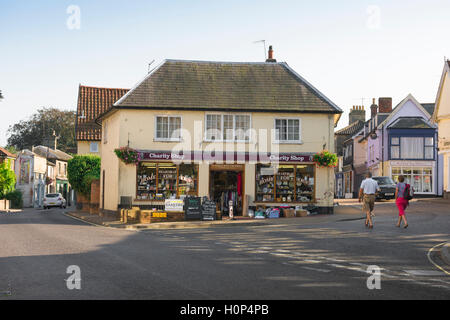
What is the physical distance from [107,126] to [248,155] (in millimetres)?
8972

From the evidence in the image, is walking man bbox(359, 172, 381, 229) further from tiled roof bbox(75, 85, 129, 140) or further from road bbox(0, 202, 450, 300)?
tiled roof bbox(75, 85, 129, 140)

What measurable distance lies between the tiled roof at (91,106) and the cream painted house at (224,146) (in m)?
17.2

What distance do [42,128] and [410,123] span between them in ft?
166

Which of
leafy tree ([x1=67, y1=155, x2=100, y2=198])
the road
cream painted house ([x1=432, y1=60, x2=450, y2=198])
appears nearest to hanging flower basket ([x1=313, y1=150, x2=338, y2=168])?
the road

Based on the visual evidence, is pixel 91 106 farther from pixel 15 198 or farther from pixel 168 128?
pixel 168 128

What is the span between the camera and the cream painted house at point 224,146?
28.0m

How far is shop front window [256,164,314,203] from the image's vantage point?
2833 centimetres

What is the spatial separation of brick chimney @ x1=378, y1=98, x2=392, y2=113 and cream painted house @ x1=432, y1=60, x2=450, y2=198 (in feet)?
43.5

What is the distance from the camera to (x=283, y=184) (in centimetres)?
2838

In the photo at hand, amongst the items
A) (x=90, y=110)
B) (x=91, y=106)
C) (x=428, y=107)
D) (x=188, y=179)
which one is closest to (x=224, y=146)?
(x=188, y=179)

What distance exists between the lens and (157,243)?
15.7m

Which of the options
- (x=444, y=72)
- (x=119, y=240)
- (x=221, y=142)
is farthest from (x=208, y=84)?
A: (x=444, y=72)
